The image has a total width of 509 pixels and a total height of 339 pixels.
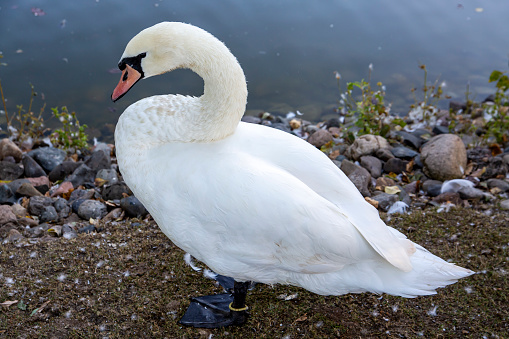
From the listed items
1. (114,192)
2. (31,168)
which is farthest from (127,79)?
(31,168)

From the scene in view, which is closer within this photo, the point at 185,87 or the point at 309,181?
the point at 309,181

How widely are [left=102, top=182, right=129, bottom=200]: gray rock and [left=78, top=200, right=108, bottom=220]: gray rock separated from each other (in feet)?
0.77

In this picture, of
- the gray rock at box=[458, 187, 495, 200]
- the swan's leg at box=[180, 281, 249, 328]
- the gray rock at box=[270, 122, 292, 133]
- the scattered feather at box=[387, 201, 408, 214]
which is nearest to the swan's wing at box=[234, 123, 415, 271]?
the swan's leg at box=[180, 281, 249, 328]

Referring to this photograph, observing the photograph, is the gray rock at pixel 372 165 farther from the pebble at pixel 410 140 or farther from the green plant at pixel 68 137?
the green plant at pixel 68 137

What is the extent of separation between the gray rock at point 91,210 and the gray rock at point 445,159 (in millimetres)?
3314

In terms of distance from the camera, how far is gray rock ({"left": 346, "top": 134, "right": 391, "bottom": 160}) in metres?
5.49

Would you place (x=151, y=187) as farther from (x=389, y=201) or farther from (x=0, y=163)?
(x=0, y=163)

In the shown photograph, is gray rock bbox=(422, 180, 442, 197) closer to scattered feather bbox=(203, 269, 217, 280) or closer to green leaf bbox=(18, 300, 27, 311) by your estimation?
scattered feather bbox=(203, 269, 217, 280)

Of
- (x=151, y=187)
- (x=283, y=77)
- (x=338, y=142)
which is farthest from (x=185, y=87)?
(x=151, y=187)

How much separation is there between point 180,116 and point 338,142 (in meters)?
3.41

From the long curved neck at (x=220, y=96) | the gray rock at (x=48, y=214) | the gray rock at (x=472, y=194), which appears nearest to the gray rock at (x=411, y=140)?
the gray rock at (x=472, y=194)

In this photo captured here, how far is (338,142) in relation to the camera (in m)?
6.08

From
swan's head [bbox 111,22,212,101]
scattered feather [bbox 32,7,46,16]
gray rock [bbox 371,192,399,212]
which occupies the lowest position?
gray rock [bbox 371,192,399,212]

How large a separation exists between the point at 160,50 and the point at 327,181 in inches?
48.2
